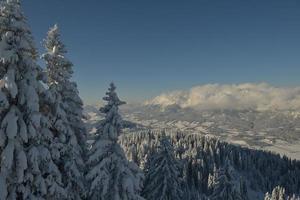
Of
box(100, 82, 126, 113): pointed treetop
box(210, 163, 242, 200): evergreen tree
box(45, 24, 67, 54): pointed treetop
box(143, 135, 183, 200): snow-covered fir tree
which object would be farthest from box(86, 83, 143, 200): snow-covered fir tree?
box(210, 163, 242, 200): evergreen tree

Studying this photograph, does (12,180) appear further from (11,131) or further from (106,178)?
(106,178)

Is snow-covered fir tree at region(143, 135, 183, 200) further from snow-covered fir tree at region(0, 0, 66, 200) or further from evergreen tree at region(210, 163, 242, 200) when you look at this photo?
snow-covered fir tree at region(0, 0, 66, 200)

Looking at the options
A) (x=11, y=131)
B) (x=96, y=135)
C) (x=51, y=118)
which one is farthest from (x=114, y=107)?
(x=11, y=131)

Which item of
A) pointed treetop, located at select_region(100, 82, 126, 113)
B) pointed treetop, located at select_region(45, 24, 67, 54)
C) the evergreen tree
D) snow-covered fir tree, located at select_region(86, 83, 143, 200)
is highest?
pointed treetop, located at select_region(45, 24, 67, 54)

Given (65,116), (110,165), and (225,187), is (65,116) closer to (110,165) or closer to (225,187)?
(110,165)

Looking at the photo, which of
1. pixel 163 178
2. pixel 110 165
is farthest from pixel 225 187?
pixel 110 165

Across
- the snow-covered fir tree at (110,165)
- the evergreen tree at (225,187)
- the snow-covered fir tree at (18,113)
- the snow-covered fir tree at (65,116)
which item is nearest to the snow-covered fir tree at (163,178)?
the evergreen tree at (225,187)
